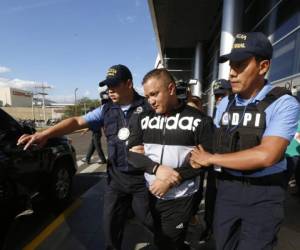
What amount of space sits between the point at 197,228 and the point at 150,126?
2.26 meters

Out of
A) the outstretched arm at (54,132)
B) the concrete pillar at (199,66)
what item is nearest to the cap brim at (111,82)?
the outstretched arm at (54,132)

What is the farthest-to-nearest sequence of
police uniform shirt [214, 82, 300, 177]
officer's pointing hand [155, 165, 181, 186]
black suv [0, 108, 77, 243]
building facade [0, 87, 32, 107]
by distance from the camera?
building facade [0, 87, 32, 107] → black suv [0, 108, 77, 243] → officer's pointing hand [155, 165, 181, 186] → police uniform shirt [214, 82, 300, 177]

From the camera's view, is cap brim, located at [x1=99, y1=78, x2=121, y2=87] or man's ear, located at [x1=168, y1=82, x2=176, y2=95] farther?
cap brim, located at [x1=99, y1=78, x2=121, y2=87]

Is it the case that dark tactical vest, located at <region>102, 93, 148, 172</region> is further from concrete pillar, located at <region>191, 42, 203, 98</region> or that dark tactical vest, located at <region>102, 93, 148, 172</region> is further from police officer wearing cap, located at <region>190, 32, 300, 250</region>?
concrete pillar, located at <region>191, 42, 203, 98</region>

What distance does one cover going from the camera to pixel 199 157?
1.80 metres

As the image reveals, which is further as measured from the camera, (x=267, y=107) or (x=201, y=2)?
(x=201, y=2)

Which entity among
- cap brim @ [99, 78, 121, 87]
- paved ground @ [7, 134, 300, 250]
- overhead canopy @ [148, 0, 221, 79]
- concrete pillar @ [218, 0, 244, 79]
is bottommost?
paved ground @ [7, 134, 300, 250]

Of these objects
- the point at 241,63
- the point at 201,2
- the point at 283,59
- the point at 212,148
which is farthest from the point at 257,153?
the point at 201,2

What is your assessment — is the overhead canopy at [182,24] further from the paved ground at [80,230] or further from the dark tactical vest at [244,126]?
the dark tactical vest at [244,126]

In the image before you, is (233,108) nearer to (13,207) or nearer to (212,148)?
(212,148)

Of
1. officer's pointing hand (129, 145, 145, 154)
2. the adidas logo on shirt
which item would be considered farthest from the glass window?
officer's pointing hand (129, 145, 145, 154)

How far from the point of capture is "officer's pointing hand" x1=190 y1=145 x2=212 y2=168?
175 cm

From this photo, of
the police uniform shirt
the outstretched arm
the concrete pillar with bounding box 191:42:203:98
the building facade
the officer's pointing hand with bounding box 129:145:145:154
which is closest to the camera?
the police uniform shirt

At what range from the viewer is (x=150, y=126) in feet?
6.98
